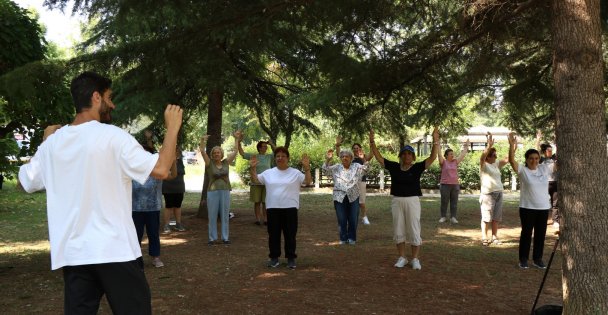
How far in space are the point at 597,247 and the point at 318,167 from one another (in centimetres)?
2111

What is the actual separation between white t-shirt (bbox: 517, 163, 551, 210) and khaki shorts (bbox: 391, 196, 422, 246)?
5.53 feet

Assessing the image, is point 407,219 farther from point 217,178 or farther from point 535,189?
point 217,178

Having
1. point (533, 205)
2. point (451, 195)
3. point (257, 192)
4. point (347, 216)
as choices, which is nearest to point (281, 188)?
point (347, 216)

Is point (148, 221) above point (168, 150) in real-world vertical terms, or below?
below

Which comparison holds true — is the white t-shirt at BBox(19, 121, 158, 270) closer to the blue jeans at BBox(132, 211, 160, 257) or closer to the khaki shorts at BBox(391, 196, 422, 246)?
the blue jeans at BBox(132, 211, 160, 257)

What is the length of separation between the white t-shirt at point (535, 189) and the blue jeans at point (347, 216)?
115 inches

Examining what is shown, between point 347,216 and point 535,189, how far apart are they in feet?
10.9

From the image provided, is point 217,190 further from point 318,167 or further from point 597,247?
point 318,167

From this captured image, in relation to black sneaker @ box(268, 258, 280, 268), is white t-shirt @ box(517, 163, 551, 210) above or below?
above

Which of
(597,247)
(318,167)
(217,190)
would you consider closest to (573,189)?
(597,247)

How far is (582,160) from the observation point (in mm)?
4492

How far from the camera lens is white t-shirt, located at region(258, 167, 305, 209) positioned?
7656 millimetres

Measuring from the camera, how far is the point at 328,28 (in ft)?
24.6

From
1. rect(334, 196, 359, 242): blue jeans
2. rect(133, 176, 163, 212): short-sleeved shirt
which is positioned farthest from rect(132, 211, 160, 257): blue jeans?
rect(334, 196, 359, 242): blue jeans
